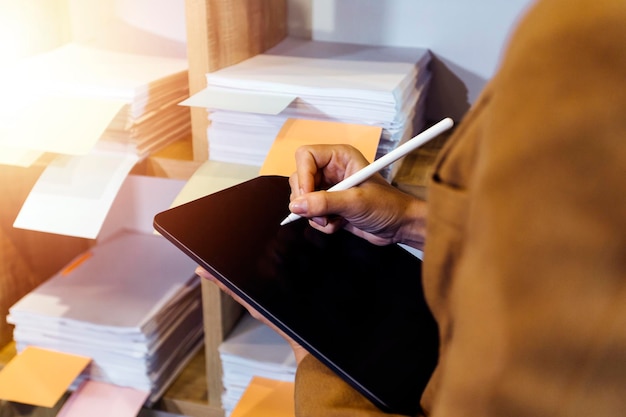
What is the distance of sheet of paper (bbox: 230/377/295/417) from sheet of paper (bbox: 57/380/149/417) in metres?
0.16

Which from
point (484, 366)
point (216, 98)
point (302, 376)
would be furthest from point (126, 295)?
point (484, 366)

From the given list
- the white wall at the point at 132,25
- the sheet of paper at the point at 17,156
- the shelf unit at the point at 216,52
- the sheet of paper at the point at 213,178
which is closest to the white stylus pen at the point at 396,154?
the sheet of paper at the point at 213,178

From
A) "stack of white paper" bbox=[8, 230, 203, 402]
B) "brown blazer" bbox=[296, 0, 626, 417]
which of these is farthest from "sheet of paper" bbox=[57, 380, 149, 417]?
"brown blazer" bbox=[296, 0, 626, 417]

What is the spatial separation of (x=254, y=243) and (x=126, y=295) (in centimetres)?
40

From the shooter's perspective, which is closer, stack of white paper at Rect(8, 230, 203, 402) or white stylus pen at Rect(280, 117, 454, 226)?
white stylus pen at Rect(280, 117, 454, 226)

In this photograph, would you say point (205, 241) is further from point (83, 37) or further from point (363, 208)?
point (83, 37)

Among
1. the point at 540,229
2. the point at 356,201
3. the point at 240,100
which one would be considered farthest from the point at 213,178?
the point at 540,229

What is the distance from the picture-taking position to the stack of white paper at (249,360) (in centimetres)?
82

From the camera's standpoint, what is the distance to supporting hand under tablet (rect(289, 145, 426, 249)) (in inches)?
23.5

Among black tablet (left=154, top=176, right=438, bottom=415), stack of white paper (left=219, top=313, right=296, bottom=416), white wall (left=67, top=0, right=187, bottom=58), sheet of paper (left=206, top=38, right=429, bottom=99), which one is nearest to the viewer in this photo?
black tablet (left=154, top=176, right=438, bottom=415)

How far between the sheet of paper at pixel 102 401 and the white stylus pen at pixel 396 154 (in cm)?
40

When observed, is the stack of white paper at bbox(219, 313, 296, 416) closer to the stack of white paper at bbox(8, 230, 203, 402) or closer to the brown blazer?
the stack of white paper at bbox(8, 230, 203, 402)

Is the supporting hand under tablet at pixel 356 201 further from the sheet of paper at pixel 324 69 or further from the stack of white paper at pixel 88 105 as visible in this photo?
the stack of white paper at pixel 88 105

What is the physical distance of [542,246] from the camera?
0.79ft
